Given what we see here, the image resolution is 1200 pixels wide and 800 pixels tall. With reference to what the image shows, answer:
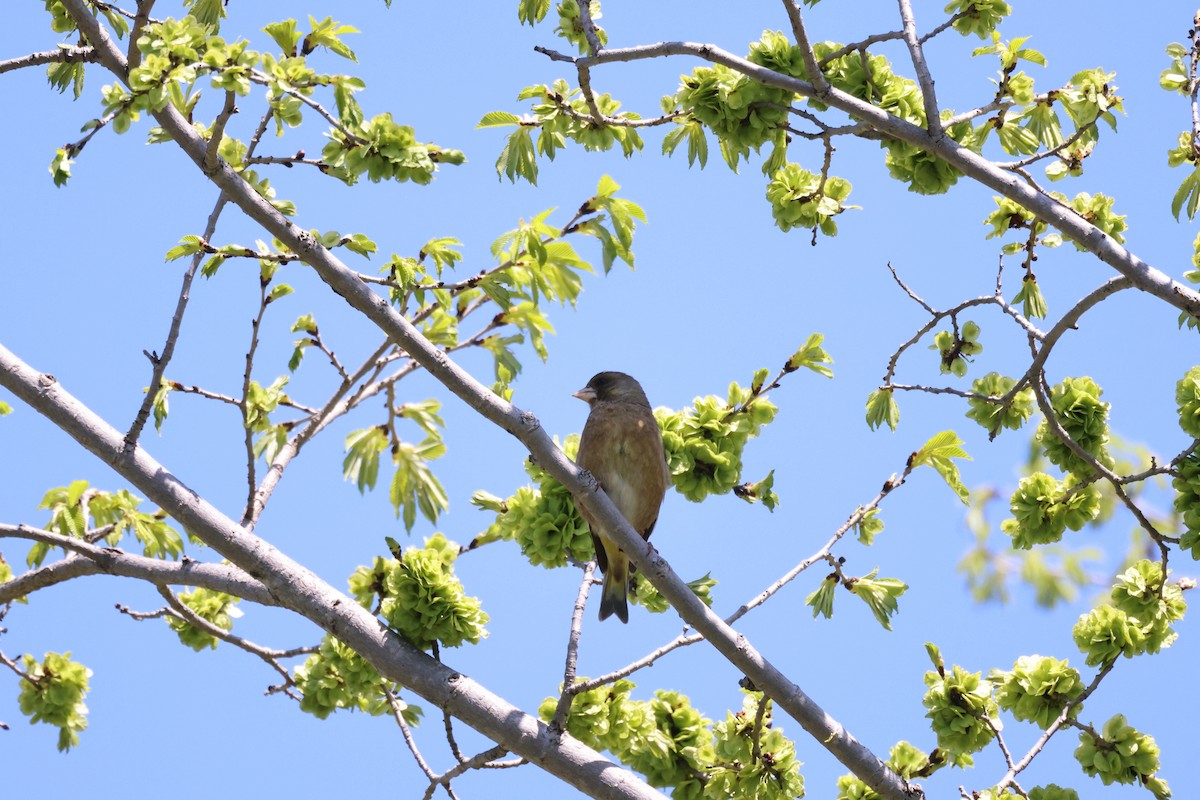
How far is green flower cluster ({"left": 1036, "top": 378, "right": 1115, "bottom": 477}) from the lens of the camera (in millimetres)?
5237

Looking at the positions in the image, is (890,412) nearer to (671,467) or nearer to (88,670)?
(671,467)

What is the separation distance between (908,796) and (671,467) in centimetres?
179

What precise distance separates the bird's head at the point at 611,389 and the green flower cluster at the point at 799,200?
1838 mm

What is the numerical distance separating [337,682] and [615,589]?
1603 millimetres

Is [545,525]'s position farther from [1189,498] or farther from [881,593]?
[1189,498]

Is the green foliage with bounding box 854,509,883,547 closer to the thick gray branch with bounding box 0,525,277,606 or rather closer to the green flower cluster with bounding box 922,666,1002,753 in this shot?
the green flower cluster with bounding box 922,666,1002,753

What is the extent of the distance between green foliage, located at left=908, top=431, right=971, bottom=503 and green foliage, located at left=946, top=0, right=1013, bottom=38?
1694mm

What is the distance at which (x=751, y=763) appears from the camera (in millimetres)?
5000

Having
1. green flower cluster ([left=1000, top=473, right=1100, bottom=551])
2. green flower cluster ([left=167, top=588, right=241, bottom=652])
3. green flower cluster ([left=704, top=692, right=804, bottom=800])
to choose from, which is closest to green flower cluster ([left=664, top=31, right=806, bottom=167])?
green flower cluster ([left=1000, top=473, right=1100, bottom=551])

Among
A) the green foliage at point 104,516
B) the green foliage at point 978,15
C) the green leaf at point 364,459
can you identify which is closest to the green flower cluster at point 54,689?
the green foliage at point 104,516

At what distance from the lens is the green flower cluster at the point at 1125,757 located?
4875 millimetres

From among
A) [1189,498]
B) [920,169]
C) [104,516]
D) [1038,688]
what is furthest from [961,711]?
[104,516]

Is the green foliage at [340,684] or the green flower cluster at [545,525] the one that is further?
the green flower cluster at [545,525]

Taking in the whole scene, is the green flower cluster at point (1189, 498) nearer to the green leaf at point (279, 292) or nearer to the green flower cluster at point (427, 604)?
the green flower cluster at point (427, 604)
